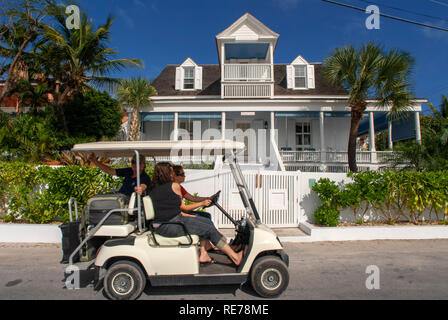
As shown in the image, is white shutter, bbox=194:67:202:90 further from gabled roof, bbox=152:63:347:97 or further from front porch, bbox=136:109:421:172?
front porch, bbox=136:109:421:172

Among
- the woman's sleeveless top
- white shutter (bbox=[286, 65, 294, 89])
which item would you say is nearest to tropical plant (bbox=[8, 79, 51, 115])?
white shutter (bbox=[286, 65, 294, 89])

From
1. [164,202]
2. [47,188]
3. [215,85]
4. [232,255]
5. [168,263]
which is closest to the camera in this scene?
[168,263]

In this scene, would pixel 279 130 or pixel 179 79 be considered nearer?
pixel 279 130

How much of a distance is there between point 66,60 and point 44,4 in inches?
94.3

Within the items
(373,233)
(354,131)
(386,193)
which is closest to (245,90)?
(354,131)

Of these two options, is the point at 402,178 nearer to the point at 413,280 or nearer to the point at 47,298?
the point at 413,280

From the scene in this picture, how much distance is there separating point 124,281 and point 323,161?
12138 mm

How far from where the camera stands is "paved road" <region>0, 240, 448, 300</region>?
3531 millimetres

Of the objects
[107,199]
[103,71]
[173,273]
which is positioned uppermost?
[103,71]

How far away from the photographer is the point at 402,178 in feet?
22.8

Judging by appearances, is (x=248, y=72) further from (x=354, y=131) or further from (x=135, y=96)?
(x=354, y=131)

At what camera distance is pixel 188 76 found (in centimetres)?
1677

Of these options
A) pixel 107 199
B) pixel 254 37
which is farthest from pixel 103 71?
pixel 107 199
